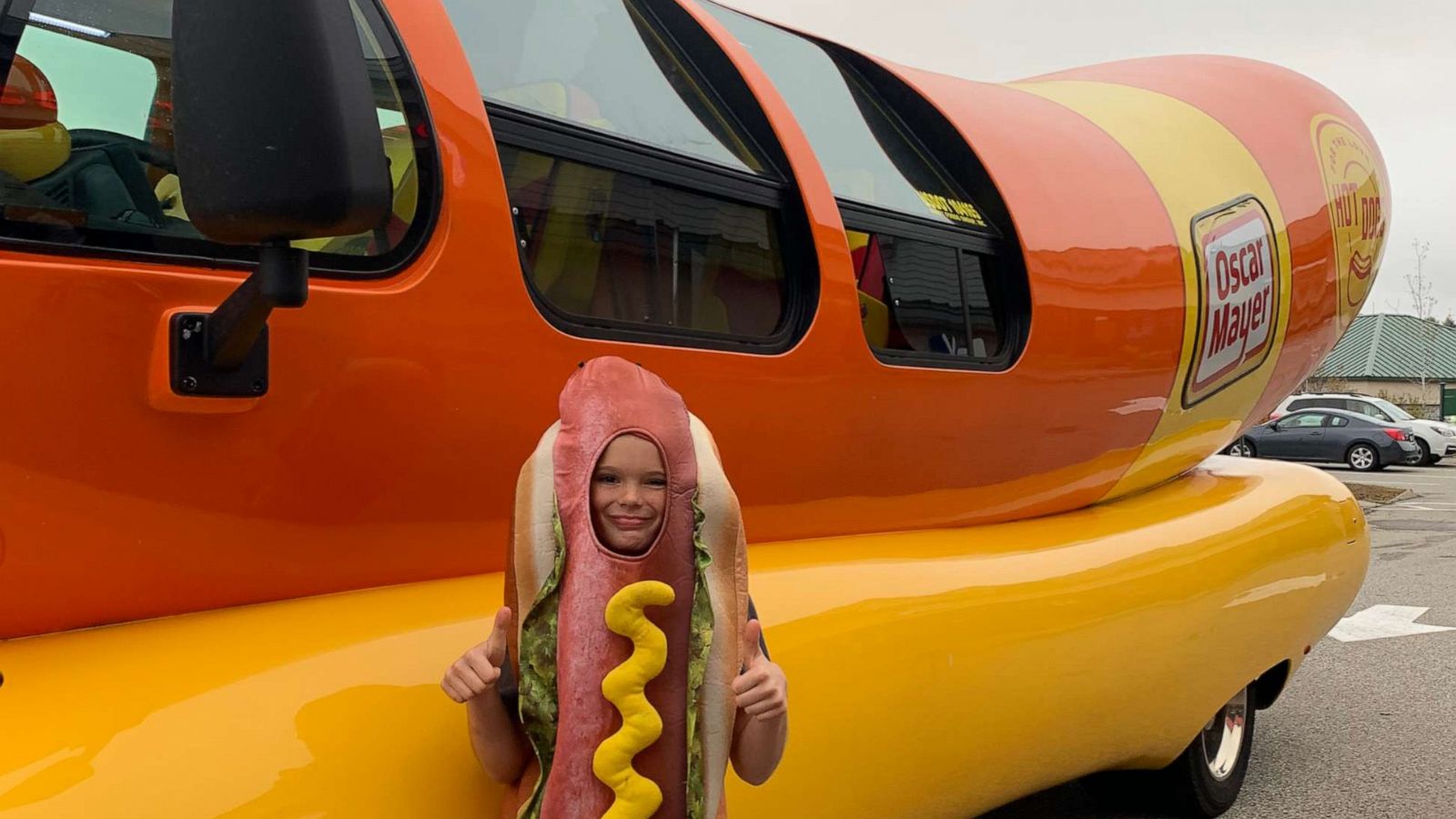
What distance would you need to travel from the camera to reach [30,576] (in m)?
1.42

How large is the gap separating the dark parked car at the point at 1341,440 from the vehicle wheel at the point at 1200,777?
59.3ft

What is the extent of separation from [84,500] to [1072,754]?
2305mm

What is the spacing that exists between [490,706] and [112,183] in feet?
2.55

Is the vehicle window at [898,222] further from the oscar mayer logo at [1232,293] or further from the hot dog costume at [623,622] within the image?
the hot dog costume at [623,622]

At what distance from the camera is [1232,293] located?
3.55 meters

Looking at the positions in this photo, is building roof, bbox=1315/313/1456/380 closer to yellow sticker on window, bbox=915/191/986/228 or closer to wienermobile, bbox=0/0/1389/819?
wienermobile, bbox=0/0/1389/819

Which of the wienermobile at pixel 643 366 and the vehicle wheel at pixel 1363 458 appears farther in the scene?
the vehicle wheel at pixel 1363 458

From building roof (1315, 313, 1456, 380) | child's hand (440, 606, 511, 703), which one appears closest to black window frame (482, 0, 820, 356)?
child's hand (440, 606, 511, 703)

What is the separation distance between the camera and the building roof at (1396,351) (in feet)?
150

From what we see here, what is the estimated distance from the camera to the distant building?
148 ft

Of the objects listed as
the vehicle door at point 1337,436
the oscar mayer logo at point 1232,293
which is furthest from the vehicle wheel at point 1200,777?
the vehicle door at point 1337,436

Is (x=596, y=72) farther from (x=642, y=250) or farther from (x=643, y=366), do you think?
(x=643, y=366)

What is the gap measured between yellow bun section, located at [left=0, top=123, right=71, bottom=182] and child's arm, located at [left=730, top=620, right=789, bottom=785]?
101 centimetres

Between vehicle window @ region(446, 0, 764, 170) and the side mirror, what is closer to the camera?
the side mirror
